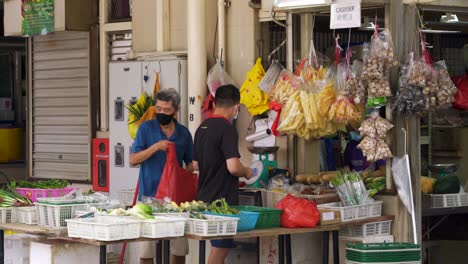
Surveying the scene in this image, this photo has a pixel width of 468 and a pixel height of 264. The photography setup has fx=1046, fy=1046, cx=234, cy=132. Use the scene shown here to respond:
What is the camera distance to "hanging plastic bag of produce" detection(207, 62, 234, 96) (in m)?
10.4

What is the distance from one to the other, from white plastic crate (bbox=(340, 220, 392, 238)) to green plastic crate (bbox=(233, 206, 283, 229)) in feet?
2.89

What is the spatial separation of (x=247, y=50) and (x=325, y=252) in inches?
101

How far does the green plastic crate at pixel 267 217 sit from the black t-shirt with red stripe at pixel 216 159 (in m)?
0.34

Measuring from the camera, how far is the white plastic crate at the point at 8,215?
8.80 m

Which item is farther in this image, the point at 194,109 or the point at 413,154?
the point at 194,109

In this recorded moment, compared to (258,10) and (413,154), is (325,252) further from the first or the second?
(258,10)

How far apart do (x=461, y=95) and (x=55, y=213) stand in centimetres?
423

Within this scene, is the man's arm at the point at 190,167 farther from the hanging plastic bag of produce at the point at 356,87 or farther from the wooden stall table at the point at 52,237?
the hanging plastic bag of produce at the point at 356,87

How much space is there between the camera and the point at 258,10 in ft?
34.5

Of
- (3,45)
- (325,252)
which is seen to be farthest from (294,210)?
(3,45)

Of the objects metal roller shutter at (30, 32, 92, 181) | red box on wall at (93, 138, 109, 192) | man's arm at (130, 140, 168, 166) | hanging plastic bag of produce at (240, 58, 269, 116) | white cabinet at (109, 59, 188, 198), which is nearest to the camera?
man's arm at (130, 140, 168, 166)

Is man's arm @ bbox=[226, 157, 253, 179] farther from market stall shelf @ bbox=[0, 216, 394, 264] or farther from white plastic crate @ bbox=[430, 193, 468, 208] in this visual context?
white plastic crate @ bbox=[430, 193, 468, 208]

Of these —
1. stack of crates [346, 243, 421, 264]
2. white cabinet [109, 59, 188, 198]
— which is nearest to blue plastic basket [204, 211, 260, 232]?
stack of crates [346, 243, 421, 264]

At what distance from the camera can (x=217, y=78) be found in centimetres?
1046
